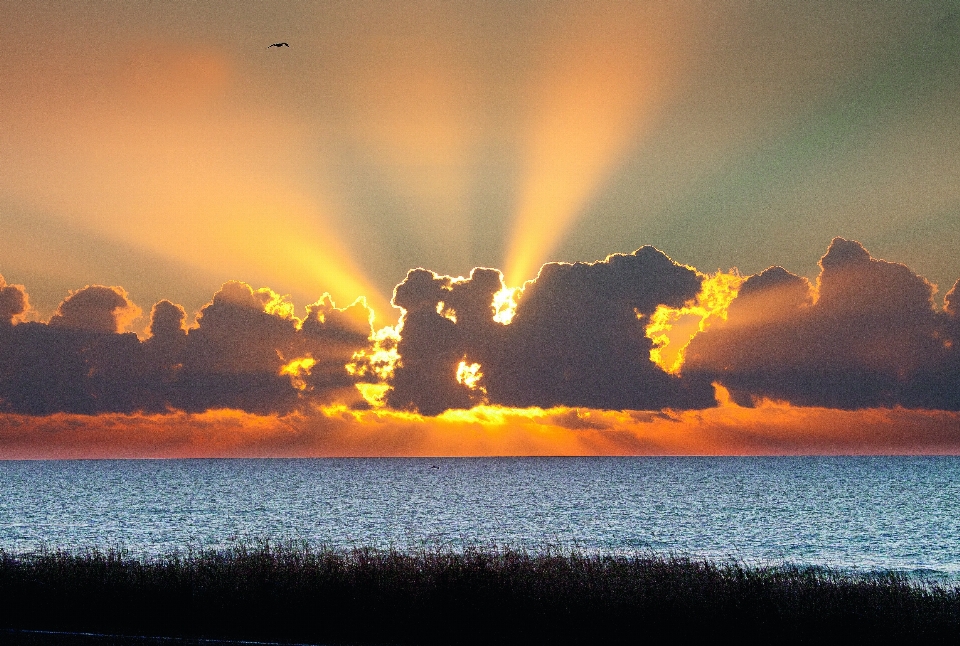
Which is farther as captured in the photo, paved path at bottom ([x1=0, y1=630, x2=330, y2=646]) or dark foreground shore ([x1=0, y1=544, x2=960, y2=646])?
dark foreground shore ([x1=0, y1=544, x2=960, y2=646])

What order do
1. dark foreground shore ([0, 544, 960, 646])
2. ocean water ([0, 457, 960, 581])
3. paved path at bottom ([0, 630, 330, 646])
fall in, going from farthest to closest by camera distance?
ocean water ([0, 457, 960, 581]) → dark foreground shore ([0, 544, 960, 646]) → paved path at bottom ([0, 630, 330, 646])

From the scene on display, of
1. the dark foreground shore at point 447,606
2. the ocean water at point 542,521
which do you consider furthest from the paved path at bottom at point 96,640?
the ocean water at point 542,521

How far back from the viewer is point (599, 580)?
2527 centimetres

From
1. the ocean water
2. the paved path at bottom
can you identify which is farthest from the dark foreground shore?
the ocean water

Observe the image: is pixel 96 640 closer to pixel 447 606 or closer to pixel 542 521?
pixel 447 606

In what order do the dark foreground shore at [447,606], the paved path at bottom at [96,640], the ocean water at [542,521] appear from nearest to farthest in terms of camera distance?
1. the paved path at bottom at [96,640]
2. the dark foreground shore at [447,606]
3. the ocean water at [542,521]

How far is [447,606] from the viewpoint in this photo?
22312 millimetres

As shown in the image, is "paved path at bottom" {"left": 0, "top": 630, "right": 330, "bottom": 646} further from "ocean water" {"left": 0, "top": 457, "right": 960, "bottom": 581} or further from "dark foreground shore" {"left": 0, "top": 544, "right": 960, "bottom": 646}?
"ocean water" {"left": 0, "top": 457, "right": 960, "bottom": 581}

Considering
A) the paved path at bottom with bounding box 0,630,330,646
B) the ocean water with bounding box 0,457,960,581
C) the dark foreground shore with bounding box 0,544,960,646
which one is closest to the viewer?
the paved path at bottom with bounding box 0,630,330,646

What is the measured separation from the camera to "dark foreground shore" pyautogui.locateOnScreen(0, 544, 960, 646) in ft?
67.4

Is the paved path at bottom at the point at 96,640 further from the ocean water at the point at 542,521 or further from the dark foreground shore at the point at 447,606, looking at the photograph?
the ocean water at the point at 542,521

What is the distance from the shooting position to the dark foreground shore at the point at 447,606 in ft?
67.4

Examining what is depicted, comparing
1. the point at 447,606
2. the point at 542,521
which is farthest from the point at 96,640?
the point at 542,521

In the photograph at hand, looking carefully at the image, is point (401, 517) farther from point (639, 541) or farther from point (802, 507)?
point (802, 507)
